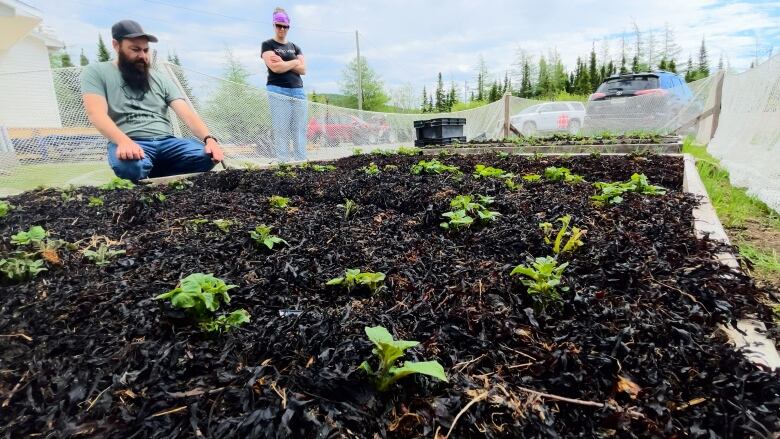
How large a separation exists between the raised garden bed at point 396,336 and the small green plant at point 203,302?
0.03 metres

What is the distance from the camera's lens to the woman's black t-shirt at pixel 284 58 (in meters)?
5.04

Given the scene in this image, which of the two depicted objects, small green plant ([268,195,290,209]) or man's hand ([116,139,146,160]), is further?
man's hand ([116,139,146,160])

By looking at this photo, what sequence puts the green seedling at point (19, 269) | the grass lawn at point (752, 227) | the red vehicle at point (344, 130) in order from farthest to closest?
1. the red vehicle at point (344, 130)
2. the grass lawn at point (752, 227)
3. the green seedling at point (19, 269)

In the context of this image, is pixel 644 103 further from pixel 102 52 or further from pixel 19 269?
pixel 102 52

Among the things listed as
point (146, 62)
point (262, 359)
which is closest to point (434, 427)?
point (262, 359)

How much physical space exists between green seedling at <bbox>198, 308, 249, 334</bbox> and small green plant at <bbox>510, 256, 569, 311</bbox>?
2.59 ft

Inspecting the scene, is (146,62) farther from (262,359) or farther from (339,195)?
(262,359)

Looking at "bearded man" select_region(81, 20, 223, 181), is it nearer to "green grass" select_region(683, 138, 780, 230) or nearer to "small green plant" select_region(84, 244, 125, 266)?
"small green plant" select_region(84, 244, 125, 266)

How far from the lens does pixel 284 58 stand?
512 centimetres

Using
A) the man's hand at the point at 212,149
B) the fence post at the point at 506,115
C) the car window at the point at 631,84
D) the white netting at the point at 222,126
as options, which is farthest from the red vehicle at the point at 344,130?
the car window at the point at 631,84

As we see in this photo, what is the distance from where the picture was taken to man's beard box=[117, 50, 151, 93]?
3.41 m

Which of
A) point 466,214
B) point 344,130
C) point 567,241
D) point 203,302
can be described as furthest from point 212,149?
point 567,241

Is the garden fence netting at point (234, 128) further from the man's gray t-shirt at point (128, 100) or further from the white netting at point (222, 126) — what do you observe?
the man's gray t-shirt at point (128, 100)

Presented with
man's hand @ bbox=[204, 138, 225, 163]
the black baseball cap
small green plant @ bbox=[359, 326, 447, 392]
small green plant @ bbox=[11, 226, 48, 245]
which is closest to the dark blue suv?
man's hand @ bbox=[204, 138, 225, 163]
